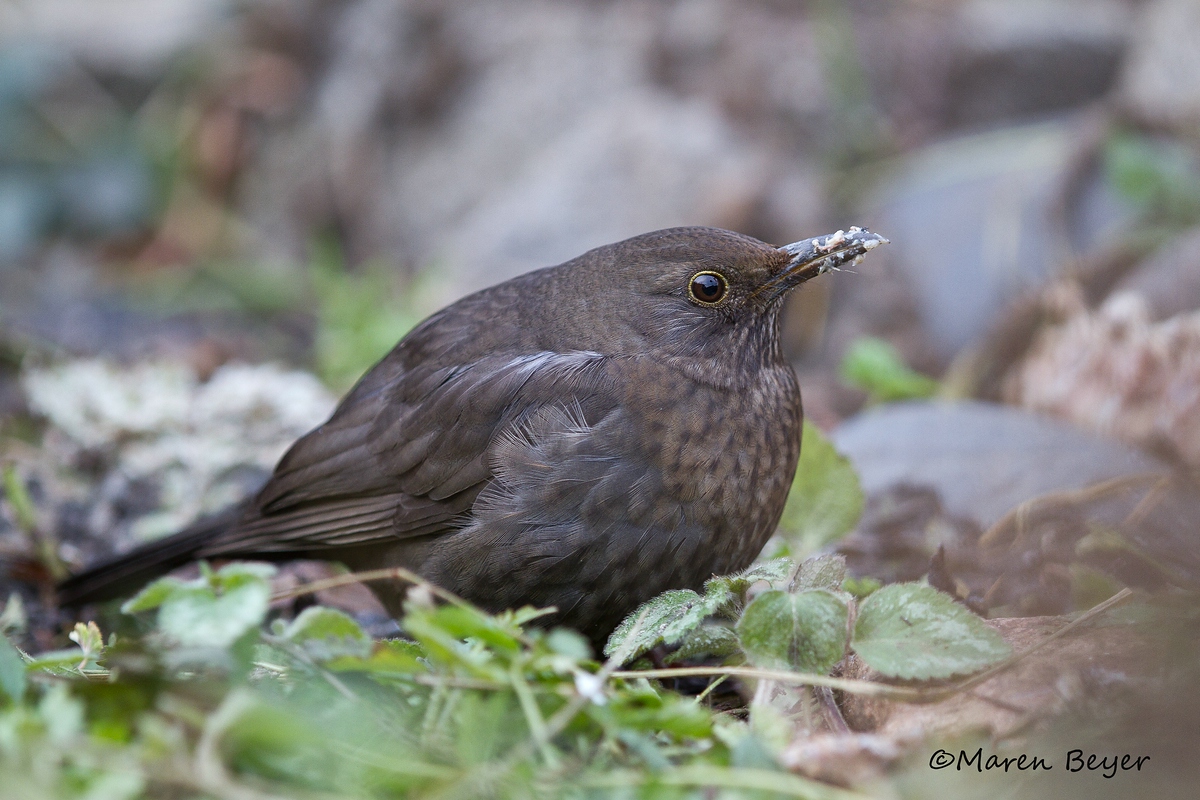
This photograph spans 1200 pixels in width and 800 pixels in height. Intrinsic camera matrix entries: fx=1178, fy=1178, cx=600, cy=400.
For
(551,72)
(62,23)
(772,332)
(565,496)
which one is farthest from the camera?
(62,23)

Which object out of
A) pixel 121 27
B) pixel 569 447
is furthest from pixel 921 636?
pixel 121 27

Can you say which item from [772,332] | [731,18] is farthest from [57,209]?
[772,332]

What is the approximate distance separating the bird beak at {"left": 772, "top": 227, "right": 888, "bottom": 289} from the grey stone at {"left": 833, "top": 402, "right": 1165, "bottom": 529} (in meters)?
1.05

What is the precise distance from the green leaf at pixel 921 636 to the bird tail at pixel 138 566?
7.33 ft

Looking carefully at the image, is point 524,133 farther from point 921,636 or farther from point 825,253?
point 921,636

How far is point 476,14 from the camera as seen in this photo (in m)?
8.00

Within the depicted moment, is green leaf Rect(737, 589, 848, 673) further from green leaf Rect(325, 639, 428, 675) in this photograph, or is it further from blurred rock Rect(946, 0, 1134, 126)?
blurred rock Rect(946, 0, 1134, 126)

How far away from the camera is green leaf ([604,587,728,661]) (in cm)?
240

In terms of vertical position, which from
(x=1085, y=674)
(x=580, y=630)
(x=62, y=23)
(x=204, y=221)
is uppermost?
(x=62, y=23)

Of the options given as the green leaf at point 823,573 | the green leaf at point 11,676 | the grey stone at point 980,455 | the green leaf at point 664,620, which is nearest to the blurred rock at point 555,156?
the grey stone at point 980,455

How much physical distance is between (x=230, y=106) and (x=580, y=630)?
6.15 meters

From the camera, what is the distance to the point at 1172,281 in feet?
15.7

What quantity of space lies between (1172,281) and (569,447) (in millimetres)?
2989

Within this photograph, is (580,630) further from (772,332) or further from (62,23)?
(62,23)
